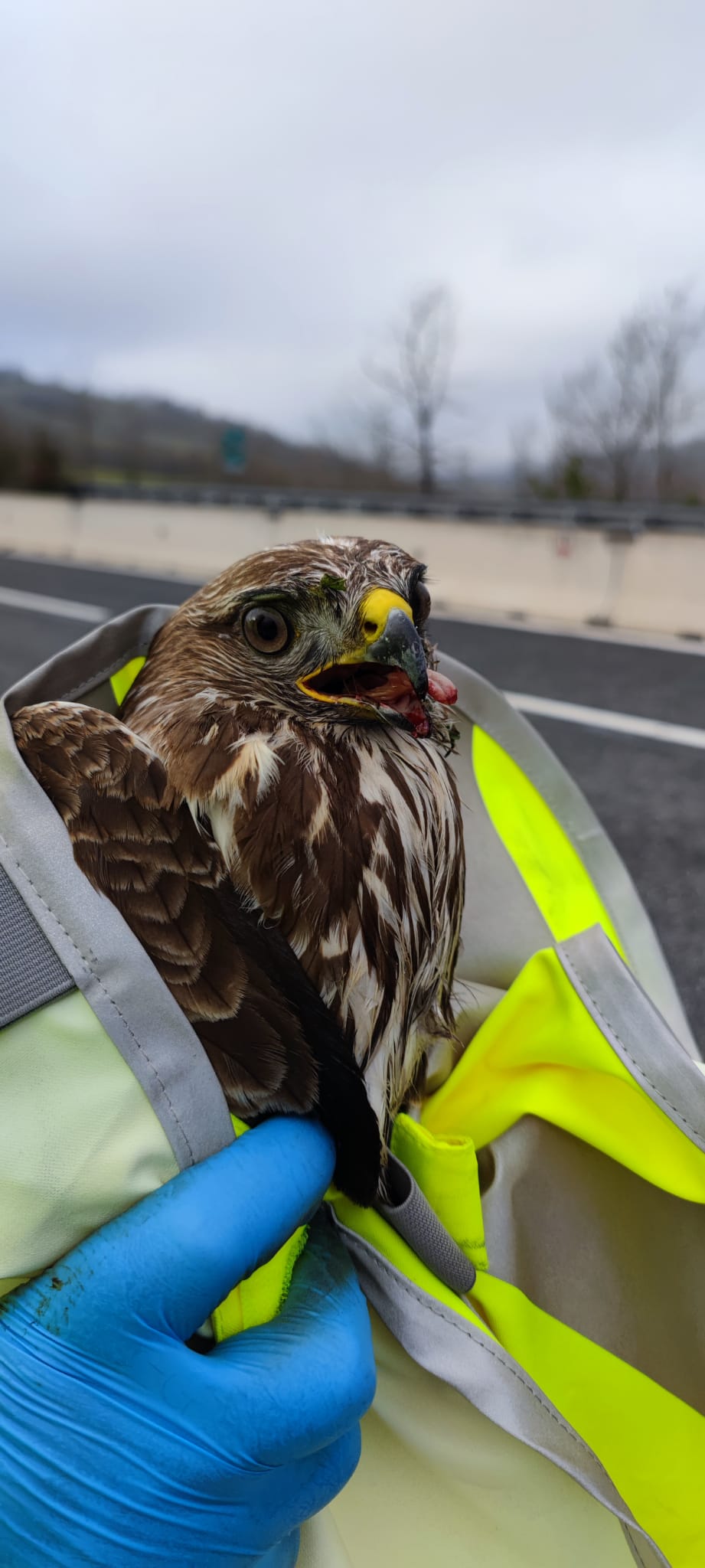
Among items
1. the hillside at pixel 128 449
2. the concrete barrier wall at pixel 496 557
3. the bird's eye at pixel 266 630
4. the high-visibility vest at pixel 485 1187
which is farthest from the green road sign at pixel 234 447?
the bird's eye at pixel 266 630

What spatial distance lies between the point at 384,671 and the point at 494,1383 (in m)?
0.91

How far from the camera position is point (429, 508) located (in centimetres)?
1403

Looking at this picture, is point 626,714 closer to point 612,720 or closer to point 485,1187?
point 612,720

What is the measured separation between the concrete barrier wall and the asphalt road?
0.79 meters

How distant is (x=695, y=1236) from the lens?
1.27 meters

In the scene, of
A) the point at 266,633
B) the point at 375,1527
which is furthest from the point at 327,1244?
the point at 266,633

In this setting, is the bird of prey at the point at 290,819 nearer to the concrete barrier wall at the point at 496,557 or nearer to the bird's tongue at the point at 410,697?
the bird's tongue at the point at 410,697

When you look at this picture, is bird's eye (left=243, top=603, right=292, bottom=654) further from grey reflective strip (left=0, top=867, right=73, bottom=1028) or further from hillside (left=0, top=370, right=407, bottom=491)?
hillside (left=0, top=370, right=407, bottom=491)

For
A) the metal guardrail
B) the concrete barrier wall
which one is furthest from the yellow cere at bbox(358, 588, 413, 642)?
the metal guardrail

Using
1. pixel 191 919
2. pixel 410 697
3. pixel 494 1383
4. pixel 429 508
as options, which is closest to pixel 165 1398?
pixel 494 1383

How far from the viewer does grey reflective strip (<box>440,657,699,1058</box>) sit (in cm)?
160

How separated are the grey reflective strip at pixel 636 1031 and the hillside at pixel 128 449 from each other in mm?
21095

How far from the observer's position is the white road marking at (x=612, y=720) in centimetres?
556

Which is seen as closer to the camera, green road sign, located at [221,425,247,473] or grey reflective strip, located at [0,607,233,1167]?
grey reflective strip, located at [0,607,233,1167]
